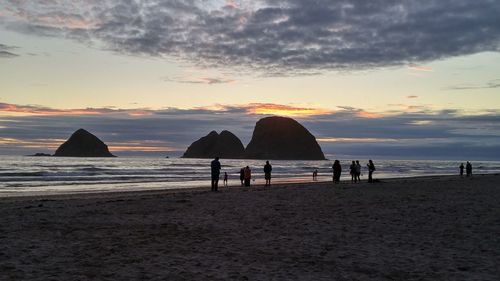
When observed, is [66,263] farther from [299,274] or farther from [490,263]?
[490,263]

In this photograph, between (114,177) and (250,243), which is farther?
(114,177)

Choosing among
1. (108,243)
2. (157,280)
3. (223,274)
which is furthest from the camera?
(108,243)

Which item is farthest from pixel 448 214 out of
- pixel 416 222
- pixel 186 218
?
pixel 186 218

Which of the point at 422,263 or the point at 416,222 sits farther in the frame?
the point at 416,222

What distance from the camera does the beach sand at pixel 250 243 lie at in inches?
290

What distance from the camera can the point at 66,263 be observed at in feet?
25.1

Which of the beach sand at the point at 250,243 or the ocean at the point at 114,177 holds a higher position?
the beach sand at the point at 250,243

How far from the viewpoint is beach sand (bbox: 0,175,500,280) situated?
7.36 metres

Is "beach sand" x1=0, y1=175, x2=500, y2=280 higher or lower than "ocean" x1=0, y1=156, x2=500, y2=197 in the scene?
higher

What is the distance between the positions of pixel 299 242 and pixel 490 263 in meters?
3.66

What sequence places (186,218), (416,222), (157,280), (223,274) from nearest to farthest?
(157,280) → (223,274) → (416,222) → (186,218)

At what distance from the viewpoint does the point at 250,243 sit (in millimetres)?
9805

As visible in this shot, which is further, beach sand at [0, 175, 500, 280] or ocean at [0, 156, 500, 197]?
ocean at [0, 156, 500, 197]

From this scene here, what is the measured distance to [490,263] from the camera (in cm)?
805
